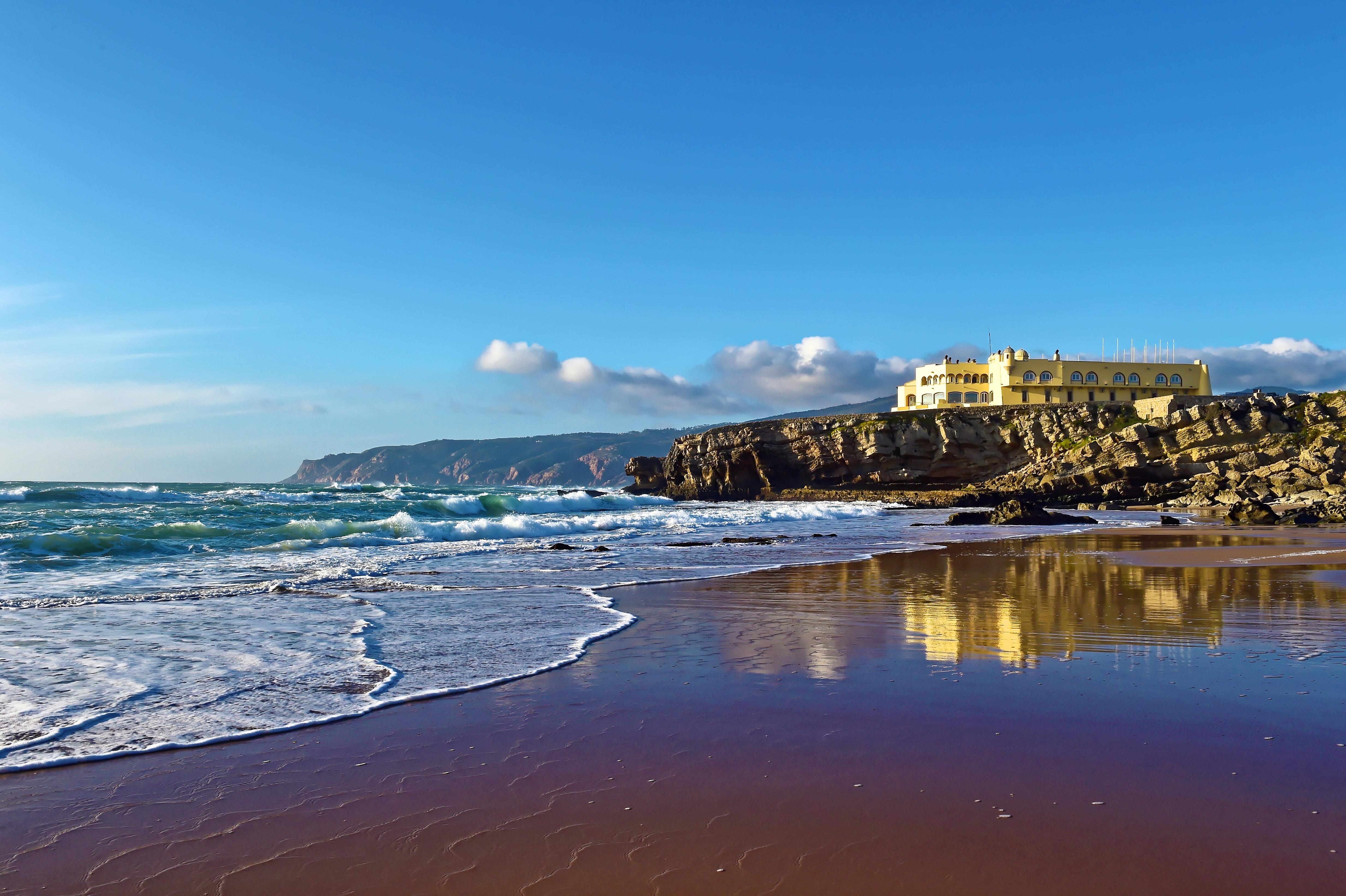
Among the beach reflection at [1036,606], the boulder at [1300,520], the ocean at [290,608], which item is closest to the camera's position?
the ocean at [290,608]

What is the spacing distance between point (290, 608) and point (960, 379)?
66.6m

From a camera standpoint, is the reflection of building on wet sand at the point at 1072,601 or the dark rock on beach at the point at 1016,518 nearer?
the reflection of building on wet sand at the point at 1072,601

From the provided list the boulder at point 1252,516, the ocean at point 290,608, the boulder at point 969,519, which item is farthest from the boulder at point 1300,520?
the ocean at point 290,608

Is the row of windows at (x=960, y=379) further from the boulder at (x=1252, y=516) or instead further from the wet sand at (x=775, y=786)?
the wet sand at (x=775, y=786)

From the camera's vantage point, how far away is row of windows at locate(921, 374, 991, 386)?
69.5 metres

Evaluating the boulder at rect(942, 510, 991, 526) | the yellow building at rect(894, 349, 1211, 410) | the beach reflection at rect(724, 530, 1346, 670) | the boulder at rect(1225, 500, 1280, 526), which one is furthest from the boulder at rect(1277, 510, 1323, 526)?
the yellow building at rect(894, 349, 1211, 410)

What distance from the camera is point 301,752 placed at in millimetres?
4488

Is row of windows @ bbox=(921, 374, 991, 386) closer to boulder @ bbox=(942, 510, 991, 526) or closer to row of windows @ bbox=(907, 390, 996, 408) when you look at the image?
row of windows @ bbox=(907, 390, 996, 408)

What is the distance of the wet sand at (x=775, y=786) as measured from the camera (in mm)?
3051

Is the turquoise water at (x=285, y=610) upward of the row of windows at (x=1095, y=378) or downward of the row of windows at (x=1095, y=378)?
downward

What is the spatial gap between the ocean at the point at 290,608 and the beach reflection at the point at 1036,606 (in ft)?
6.67

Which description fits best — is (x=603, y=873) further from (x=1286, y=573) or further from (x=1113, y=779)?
(x=1286, y=573)

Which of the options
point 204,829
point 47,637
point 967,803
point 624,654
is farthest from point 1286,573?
point 47,637

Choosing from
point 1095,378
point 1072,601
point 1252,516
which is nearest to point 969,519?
point 1252,516
